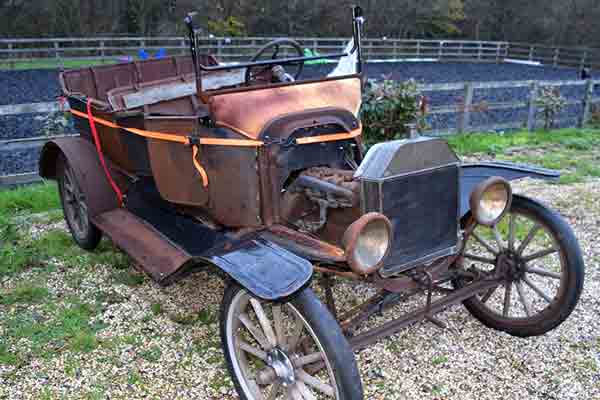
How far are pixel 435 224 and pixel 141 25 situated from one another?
24.6 meters

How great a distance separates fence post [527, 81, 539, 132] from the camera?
901cm

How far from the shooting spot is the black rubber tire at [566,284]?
113 inches

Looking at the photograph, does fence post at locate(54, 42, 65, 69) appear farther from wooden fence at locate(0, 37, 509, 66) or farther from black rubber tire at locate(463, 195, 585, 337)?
black rubber tire at locate(463, 195, 585, 337)

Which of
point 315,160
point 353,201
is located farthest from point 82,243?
point 353,201

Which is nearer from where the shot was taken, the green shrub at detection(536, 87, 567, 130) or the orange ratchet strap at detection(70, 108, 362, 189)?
the orange ratchet strap at detection(70, 108, 362, 189)

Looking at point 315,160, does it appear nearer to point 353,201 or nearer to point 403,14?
point 353,201

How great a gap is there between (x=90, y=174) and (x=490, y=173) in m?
2.81

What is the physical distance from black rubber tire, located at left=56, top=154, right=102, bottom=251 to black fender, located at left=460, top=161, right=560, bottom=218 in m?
2.70

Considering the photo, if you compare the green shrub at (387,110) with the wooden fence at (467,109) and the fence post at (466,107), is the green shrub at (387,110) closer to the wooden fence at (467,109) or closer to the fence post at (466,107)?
the wooden fence at (467,109)

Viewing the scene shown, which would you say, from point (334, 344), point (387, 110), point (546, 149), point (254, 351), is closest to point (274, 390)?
point (254, 351)

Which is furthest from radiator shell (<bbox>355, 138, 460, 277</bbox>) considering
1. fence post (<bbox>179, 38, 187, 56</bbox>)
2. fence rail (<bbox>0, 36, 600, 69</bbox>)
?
fence post (<bbox>179, 38, 187, 56</bbox>)

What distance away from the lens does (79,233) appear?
447 cm

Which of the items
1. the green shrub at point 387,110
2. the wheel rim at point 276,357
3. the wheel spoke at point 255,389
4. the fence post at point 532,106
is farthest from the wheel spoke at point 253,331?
the fence post at point 532,106

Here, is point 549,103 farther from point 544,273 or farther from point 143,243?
point 143,243
